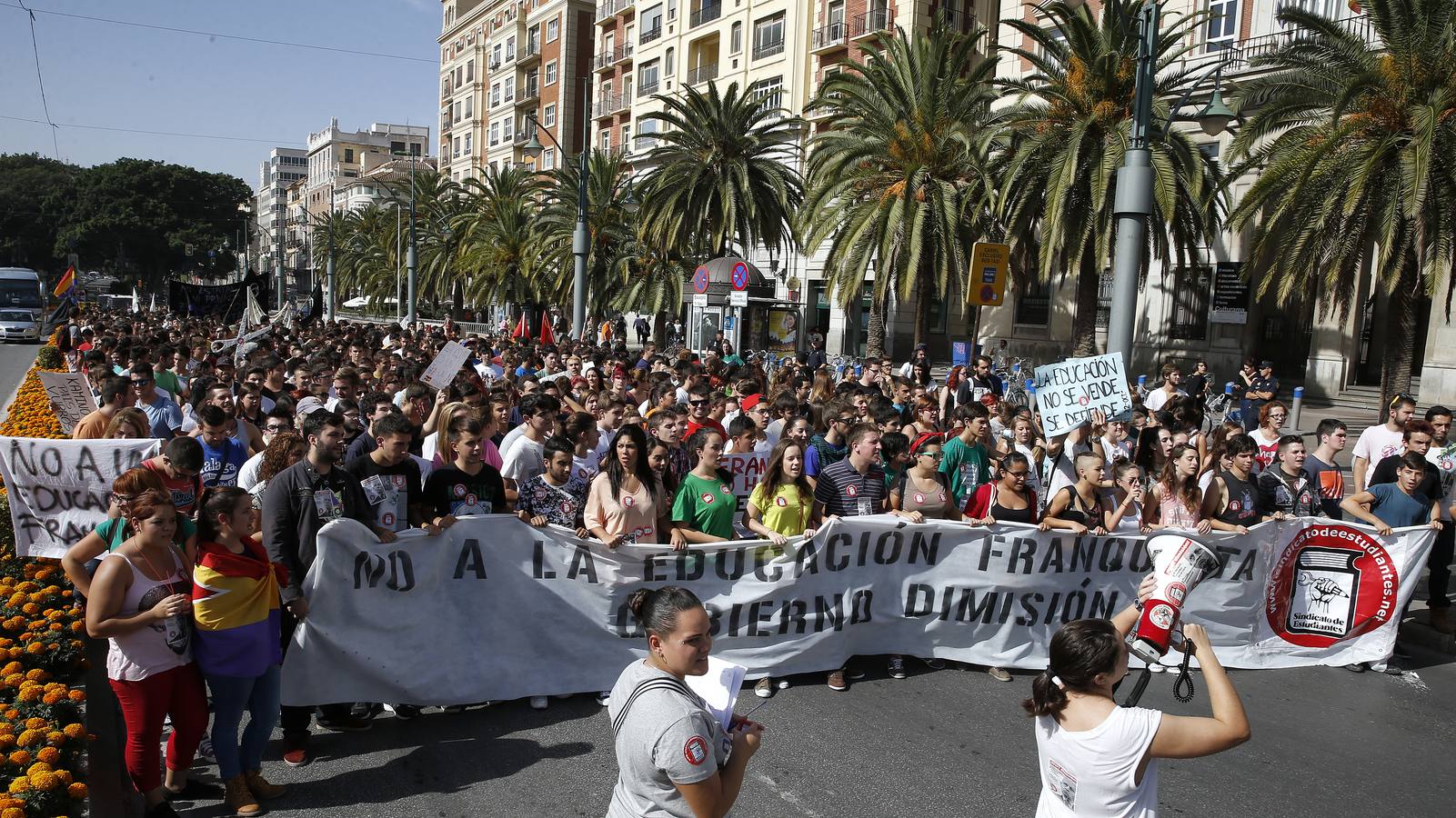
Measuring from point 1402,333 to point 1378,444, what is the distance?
982 cm

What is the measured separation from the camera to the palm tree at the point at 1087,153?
18.8m

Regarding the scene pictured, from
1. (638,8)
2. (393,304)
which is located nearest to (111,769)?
(638,8)

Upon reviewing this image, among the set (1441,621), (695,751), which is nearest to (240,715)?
(695,751)

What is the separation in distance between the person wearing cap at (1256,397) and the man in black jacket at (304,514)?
11397 millimetres

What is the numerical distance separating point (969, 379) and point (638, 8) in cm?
4001

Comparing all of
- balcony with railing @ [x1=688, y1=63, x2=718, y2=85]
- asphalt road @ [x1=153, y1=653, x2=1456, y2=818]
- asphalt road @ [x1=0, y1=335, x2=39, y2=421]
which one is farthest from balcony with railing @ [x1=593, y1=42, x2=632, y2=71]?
asphalt road @ [x1=153, y1=653, x2=1456, y2=818]

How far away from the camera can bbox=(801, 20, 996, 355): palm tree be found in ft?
72.0

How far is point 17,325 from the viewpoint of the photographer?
40531 mm

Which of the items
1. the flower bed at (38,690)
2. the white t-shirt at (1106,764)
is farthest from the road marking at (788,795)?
the flower bed at (38,690)

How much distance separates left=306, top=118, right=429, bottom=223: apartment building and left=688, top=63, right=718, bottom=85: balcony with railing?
7961cm

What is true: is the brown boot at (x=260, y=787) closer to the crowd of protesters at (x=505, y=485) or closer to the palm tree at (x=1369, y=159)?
the crowd of protesters at (x=505, y=485)

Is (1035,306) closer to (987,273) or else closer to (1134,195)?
(987,273)

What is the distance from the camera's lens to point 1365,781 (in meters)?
5.29

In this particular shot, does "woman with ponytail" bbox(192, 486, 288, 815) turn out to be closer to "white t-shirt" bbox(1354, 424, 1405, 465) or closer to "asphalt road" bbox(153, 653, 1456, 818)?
"asphalt road" bbox(153, 653, 1456, 818)
